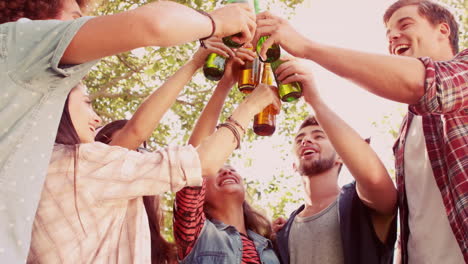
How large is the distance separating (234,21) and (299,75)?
957 mm

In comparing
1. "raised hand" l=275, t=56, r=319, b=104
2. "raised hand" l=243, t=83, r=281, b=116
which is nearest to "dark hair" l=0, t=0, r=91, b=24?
"raised hand" l=243, t=83, r=281, b=116

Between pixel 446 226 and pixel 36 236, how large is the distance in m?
1.68

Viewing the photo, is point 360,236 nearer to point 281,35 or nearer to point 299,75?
point 299,75

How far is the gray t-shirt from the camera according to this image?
2719 mm

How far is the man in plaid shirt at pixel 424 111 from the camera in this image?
5.90 feet

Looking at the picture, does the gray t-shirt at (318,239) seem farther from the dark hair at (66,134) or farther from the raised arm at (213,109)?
the dark hair at (66,134)

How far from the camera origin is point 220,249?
2.82 meters

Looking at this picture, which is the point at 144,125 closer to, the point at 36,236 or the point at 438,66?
the point at 36,236

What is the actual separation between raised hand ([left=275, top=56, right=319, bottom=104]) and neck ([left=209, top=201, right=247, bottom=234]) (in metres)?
1.18

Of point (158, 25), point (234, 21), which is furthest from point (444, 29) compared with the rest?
point (158, 25)

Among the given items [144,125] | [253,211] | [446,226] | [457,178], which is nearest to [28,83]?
[144,125]

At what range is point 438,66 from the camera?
1830mm

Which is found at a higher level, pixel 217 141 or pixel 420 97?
pixel 420 97

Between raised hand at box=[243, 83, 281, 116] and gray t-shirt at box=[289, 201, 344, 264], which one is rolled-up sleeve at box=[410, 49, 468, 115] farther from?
gray t-shirt at box=[289, 201, 344, 264]
